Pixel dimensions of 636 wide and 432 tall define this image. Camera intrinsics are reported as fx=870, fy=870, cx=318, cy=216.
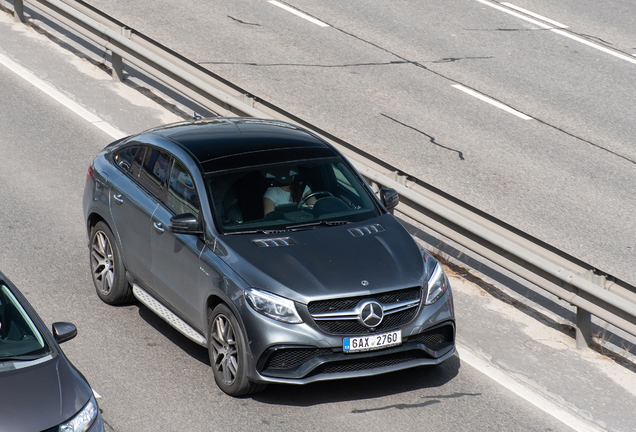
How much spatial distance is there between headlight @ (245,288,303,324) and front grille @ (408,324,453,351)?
2.92 ft

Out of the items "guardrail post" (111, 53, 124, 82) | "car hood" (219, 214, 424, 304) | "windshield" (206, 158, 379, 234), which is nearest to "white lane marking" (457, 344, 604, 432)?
"car hood" (219, 214, 424, 304)

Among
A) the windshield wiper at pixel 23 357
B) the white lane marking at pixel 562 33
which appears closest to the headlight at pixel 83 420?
the windshield wiper at pixel 23 357

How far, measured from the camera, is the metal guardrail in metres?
7.16

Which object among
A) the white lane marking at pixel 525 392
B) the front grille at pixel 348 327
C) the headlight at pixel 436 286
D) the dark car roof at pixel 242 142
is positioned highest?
the dark car roof at pixel 242 142

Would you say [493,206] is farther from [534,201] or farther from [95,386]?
[95,386]

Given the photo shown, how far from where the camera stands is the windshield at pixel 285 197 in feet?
21.9

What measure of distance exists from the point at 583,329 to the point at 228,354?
3.13 metres

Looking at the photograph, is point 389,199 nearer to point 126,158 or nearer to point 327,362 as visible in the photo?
point 327,362

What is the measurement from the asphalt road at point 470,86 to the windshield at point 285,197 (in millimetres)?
3660

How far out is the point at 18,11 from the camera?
15273mm

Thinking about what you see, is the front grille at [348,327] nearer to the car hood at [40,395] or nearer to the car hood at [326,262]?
the car hood at [326,262]

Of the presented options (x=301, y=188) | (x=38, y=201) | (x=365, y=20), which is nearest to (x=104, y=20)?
(x=38, y=201)

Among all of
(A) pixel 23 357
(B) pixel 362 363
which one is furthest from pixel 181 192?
(A) pixel 23 357

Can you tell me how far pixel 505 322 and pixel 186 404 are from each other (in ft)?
10.2
